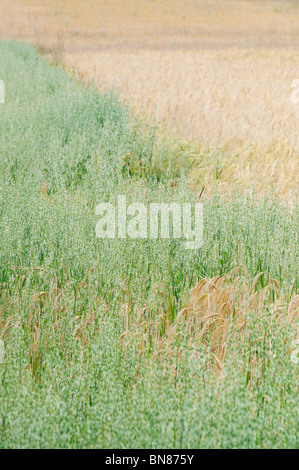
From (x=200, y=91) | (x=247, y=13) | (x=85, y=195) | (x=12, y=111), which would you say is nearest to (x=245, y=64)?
(x=200, y=91)

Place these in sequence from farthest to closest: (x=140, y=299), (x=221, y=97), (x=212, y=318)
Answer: (x=221, y=97)
(x=140, y=299)
(x=212, y=318)

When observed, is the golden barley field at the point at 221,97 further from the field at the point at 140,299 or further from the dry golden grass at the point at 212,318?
the dry golden grass at the point at 212,318

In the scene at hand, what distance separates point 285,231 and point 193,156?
7.34 feet

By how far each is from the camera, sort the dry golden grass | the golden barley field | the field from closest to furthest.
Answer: the field, the dry golden grass, the golden barley field

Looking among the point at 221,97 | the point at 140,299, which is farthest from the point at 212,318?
the point at 221,97

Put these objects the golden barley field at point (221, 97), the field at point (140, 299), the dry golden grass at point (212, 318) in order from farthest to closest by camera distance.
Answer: the golden barley field at point (221, 97) → the dry golden grass at point (212, 318) → the field at point (140, 299)

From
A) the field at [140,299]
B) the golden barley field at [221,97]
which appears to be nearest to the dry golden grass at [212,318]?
the field at [140,299]

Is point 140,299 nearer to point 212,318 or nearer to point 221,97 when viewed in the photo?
point 212,318

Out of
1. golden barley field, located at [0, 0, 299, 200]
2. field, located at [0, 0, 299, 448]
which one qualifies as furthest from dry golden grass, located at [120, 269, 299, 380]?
golden barley field, located at [0, 0, 299, 200]

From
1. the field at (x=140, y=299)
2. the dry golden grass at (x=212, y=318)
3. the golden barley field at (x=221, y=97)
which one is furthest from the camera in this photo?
the golden barley field at (x=221, y=97)

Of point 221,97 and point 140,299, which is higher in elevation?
point 221,97

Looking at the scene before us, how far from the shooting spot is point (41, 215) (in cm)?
290

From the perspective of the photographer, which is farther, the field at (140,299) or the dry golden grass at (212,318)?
the dry golden grass at (212,318)

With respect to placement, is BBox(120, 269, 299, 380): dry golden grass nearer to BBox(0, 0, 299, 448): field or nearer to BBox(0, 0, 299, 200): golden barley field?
BBox(0, 0, 299, 448): field
